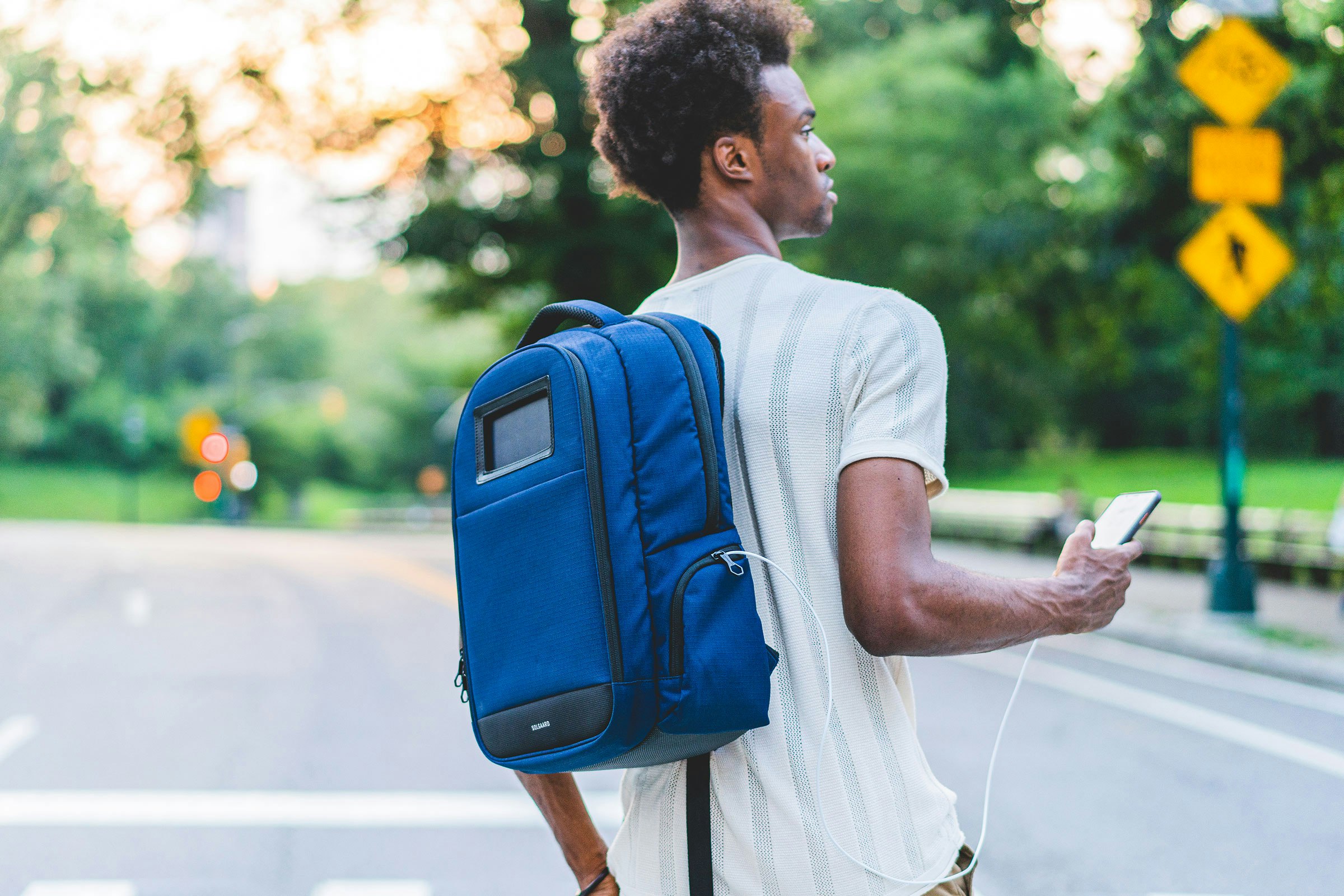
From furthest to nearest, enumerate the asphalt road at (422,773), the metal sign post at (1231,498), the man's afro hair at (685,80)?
the metal sign post at (1231,498)
the asphalt road at (422,773)
the man's afro hair at (685,80)

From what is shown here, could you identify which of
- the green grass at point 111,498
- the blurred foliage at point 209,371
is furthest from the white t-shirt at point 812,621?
the green grass at point 111,498

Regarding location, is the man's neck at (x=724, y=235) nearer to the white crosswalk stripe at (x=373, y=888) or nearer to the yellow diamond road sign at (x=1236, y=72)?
the white crosswalk stripe at (x=373, y=888)

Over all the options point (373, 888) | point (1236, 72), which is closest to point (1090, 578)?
point (373, 888)

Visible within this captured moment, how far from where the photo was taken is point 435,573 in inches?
792

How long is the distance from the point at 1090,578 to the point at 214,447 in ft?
178

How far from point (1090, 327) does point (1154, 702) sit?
9.11 metres

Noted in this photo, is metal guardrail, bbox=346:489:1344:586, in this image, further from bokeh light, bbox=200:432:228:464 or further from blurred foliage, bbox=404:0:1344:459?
bokeh light, bbox=200:432:228:464

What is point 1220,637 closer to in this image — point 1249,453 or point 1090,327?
point 1090,327

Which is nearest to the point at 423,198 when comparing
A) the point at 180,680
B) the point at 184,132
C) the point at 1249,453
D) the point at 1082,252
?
the point at 184,132

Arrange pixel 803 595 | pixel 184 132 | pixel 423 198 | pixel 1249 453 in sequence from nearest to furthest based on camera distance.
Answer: pixel 803 595 < pixel 184 132 < pixel 423 198 < pixel 1249 453

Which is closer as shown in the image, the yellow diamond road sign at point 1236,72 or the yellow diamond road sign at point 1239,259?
the yellow diamond road sign at point 1236,72

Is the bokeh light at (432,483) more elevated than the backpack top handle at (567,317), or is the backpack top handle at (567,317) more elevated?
the backpack top handle at (567,317)

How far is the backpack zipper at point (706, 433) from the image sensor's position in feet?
4.71

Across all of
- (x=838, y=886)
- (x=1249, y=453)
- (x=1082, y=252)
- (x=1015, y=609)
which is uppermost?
(x=1015, y=609)
